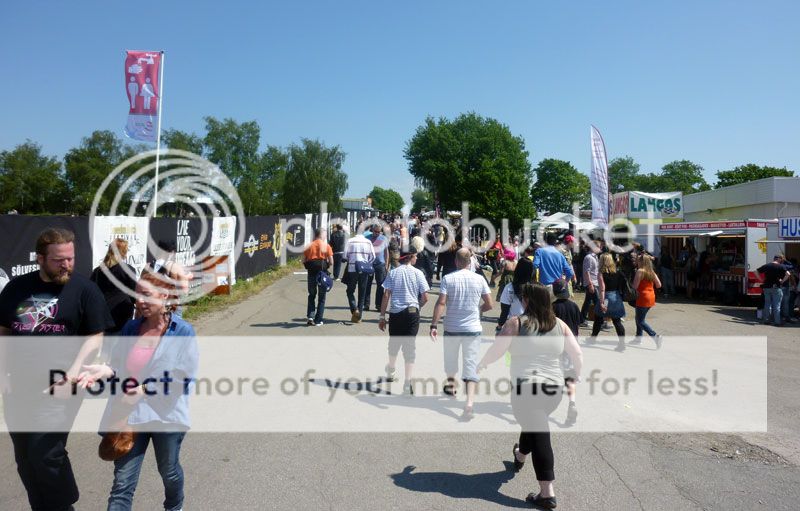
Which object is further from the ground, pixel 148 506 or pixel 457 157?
pixel 457 157

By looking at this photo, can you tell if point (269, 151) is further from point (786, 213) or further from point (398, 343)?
point (398, 343)

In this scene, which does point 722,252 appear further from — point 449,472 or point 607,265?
point 449,472

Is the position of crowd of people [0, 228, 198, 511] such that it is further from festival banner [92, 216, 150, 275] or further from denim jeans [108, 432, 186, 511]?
festival banner [92, 216, 150, 275]

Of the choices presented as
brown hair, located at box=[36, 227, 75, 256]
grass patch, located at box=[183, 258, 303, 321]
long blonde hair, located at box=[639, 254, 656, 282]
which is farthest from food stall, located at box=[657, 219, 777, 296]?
brown hair, located at box=[36, 227, 75, 256]

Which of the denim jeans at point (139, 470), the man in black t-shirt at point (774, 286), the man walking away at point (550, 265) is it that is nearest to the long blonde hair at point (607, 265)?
the man walking away at point (550, 265)

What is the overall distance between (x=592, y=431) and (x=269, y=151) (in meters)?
86.7

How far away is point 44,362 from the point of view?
129 inches

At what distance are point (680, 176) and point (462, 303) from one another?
124 m

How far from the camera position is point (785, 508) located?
12.9ft

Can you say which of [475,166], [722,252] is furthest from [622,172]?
[722,252]

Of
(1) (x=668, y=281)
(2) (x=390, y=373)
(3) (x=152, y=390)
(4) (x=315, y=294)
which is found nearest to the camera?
(3) (x=152, y=390)

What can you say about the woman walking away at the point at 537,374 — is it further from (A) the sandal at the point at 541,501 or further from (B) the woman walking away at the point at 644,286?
(B) the woman walking away at the point at 644,286

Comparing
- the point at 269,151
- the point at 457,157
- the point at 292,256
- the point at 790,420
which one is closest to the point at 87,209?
the point at 269,151

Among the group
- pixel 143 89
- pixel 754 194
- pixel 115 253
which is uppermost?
pixel 143 89
